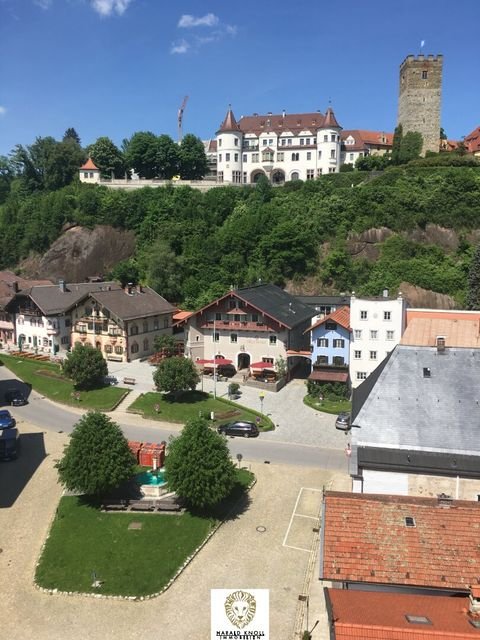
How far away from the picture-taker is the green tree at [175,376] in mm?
43169

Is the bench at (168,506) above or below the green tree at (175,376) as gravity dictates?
below

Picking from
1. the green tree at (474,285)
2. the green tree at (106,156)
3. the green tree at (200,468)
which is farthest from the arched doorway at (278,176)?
the green tree at (200,468)

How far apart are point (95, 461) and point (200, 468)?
5847mm

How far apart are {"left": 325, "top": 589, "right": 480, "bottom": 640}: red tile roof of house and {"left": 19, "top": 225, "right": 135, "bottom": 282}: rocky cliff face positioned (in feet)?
246

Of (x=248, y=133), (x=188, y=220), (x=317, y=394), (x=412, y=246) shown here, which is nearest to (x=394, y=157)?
(x=412, y=246)

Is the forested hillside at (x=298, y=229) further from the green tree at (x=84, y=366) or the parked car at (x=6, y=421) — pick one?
the parked car at (x=6, y=421)

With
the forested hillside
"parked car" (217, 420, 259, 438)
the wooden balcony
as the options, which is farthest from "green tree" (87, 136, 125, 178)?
"parked car" (217, 420, 259, 438)

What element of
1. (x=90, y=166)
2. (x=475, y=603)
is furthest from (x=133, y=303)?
(x=475, y=603)

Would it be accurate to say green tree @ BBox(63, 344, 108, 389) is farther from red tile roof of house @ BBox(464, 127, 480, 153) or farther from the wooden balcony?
red tile roof of house @ BBox(464, 127, 480, 153)

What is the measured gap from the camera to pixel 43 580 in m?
22.3

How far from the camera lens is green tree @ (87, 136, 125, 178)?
97.8 m

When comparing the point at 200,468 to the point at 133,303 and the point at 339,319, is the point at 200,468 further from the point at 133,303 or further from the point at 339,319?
the point at 133,303

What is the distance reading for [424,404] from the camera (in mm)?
26891

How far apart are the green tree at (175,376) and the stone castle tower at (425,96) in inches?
2599
